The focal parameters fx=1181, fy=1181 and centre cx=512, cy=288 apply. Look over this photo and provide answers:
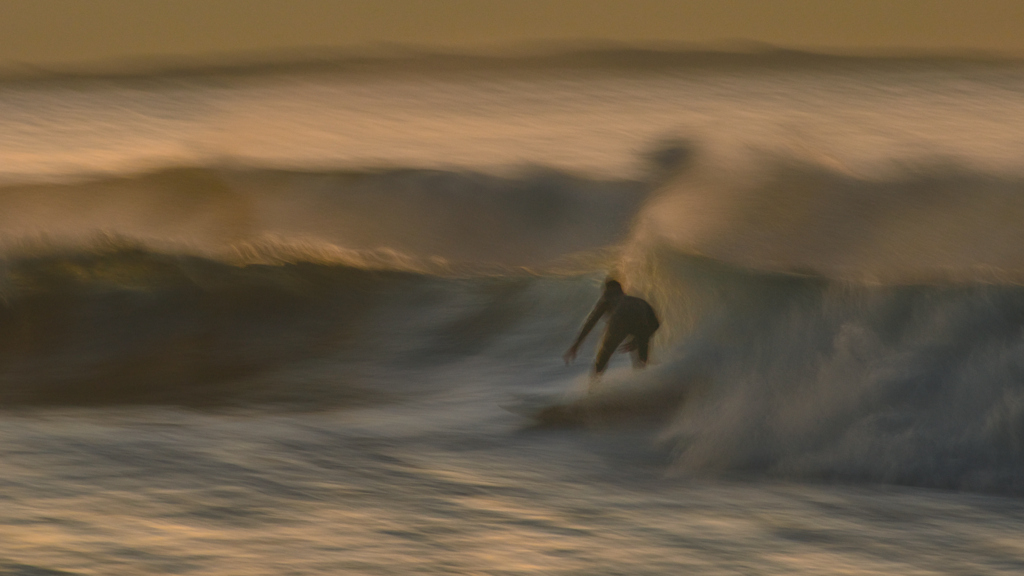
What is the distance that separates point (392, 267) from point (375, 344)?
16.4ft

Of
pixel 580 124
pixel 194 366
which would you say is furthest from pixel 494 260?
pixel 194 366

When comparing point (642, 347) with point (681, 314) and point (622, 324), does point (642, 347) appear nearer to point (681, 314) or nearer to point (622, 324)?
point (622, 324)

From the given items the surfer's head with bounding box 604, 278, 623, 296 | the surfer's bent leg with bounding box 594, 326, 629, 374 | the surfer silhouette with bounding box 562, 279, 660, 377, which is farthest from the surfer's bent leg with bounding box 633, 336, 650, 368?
the surfer's head with bounding box 604, 278, 623, 296

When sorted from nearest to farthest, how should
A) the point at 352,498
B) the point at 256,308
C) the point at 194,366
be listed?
1. the point at 352,498
2. the point at 194,366
3. the point at 256,308

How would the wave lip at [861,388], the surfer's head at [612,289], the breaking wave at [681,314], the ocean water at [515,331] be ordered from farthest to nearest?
the surfer's head at [612,289] < the breaking wave at [681,314] < the wave lip at [861,388] < the ocean water at [515,331]

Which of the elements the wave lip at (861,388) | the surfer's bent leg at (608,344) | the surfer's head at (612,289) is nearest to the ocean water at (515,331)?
the wave lip at (861,388)

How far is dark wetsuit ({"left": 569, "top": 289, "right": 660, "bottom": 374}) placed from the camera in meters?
8.49

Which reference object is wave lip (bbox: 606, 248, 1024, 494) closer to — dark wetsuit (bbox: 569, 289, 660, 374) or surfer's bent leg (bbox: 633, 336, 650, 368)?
surfer's bent leg (bbox: 633, 336, 650, 368)

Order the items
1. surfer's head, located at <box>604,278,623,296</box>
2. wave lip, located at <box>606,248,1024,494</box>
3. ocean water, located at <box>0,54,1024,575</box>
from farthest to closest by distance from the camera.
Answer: surfer's head, located at <box>604,278,623,296</box>
wave lip, located at <box>606,248,1024,494</box>
ocean water, located at <box>0,54,1024,575</box>

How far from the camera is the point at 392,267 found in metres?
17.4

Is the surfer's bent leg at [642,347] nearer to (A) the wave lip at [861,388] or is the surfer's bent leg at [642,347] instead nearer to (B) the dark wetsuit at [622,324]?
(B) the dark wetsuit at [622,324]

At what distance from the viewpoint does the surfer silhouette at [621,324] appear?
27.8 ft

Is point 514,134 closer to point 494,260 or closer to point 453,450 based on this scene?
point 494,260

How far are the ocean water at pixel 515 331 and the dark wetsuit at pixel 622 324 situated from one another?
36cm
